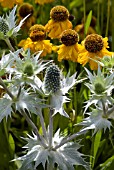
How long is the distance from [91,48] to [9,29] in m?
0.32

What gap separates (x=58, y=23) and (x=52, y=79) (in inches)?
21.4

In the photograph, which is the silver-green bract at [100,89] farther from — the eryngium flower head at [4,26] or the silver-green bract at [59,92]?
the eryngium flower head at [4,26]

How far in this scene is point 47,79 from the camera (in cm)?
99

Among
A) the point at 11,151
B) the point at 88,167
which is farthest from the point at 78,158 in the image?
the point at 11,151

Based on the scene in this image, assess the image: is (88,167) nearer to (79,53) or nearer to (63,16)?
(79,53)

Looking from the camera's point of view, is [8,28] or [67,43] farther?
[67,43]

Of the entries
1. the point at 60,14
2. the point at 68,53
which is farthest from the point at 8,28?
the point at 60,14

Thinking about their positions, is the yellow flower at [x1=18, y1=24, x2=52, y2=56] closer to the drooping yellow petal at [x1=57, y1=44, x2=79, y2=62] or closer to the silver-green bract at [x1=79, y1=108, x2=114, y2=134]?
the drooping yellow petal at [x1=57, y1=44, x2=79, y2=62]

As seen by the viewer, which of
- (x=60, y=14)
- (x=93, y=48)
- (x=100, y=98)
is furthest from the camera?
(x=60, y=14)

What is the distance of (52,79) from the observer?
3.22ft

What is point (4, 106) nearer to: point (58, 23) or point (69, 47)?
point (69, 47)

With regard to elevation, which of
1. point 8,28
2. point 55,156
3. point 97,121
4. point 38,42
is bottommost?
point 55,156

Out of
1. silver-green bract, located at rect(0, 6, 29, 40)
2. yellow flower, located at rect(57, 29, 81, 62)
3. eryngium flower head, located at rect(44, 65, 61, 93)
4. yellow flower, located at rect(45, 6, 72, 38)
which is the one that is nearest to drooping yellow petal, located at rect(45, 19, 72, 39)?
yellow flower, located at rect(45, 6, 72, 38)

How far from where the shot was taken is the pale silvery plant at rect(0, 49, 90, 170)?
0.95 metres
